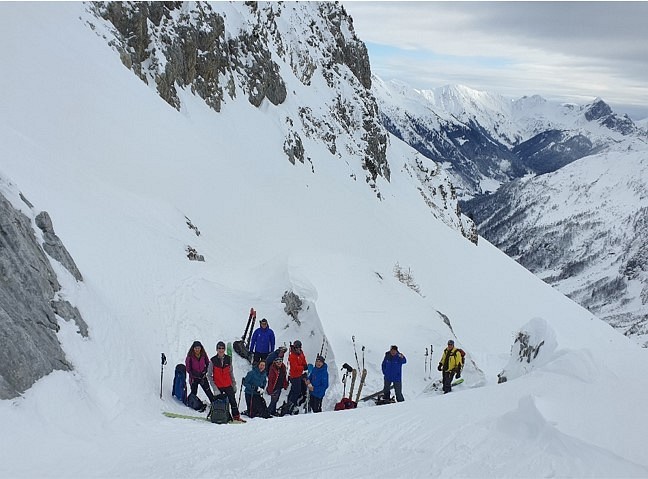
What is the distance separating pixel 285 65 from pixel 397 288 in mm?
36880

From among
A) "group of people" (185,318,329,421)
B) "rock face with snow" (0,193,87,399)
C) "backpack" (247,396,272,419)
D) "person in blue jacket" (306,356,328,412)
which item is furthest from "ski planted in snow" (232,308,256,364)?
"rock face with snow" (0,193,87,399)

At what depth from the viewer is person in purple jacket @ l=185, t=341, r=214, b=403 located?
11805 millimetres

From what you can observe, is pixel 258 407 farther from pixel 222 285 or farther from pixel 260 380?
pixel 222 285

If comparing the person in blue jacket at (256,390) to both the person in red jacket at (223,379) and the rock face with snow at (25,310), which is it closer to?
the person in red jacket at (223,379)

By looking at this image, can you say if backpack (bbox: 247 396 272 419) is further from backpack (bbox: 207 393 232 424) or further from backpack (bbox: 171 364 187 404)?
backpack (bbox: 171 364 187 404)

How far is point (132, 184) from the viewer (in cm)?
2266

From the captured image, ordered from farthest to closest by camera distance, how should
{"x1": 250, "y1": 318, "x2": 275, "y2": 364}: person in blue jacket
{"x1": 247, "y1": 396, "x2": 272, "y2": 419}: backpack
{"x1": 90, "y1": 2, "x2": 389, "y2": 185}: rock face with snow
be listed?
1. {"x1": 90, "y1": 2, "x2": 389, "y2": 185}: rock face with snow
2. {"x1": 250, "y1": 318, "x2": 275, "y2": 364}: person in blue jacket
3. {"x1": 247, "y1": 396, "x2": 272, "y2": 419}: backpack

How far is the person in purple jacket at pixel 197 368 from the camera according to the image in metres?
11.8

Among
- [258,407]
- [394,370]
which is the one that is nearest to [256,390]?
[258,407]

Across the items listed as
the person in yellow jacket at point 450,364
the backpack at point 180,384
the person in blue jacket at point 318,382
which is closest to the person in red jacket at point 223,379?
the backpack at point 180,384

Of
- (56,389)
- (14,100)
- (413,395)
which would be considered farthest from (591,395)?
(14,100)

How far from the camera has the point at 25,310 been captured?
376 inches

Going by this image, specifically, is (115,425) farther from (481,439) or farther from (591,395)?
(591,395)

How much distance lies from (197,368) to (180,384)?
61 cm
